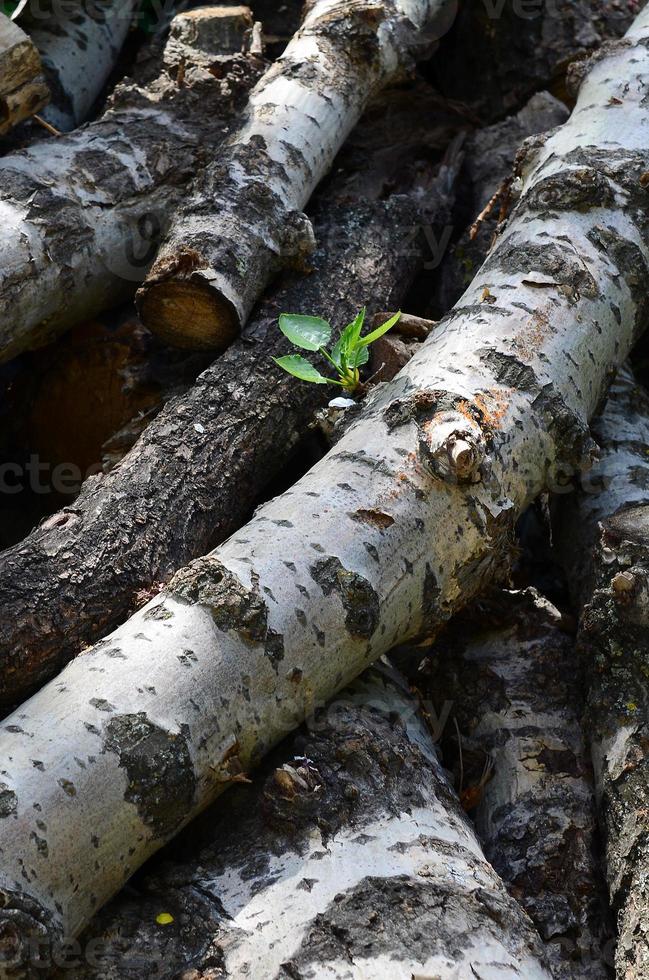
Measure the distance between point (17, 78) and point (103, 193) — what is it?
1.26 feet

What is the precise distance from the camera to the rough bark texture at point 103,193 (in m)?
2.59

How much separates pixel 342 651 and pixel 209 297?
42.3 inches

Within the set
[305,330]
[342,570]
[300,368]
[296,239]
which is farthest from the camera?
[296,239]

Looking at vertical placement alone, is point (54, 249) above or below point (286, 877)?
above

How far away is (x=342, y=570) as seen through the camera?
1.89m


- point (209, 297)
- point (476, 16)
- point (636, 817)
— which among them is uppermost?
point (476, 16)

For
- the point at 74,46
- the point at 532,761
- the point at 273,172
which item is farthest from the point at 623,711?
the point at 74,46

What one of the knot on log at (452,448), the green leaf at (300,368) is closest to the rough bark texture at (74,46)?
the green leaf at (300,368)

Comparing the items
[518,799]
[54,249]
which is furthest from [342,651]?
[54,249]

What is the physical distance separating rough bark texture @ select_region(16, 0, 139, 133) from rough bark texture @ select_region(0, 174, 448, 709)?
1.25m

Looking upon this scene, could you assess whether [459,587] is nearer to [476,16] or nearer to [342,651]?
[342,651]

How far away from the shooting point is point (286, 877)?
5.38 ft

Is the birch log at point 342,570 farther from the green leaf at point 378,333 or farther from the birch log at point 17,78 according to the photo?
the birch log at point 17,78

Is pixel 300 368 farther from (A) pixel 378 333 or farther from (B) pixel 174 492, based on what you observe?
(B) pixel 174 492
